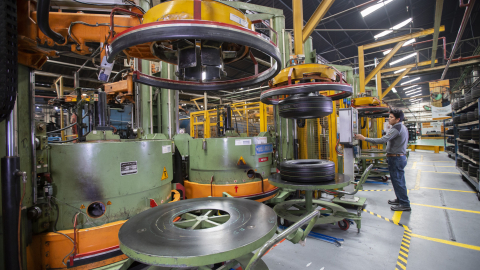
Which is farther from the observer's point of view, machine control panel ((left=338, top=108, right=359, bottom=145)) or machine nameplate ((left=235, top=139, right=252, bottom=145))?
machine control panel ((left=338, top=108, right=359, bottom=145))

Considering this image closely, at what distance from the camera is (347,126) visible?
4004 mm

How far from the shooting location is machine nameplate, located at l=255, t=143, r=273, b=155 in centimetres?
379

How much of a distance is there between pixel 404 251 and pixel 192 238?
112 inches

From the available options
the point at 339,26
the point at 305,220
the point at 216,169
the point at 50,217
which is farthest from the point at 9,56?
the point at 339,26

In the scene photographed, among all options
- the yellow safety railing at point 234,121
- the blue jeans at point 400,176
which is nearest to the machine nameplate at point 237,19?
the blue jeans at point 400,176

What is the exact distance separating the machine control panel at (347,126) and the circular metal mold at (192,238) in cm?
293

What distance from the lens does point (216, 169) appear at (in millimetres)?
3617

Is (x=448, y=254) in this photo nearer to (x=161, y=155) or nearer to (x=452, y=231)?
(x=452, y=231)

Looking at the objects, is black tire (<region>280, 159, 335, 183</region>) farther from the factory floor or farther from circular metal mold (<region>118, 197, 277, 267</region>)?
circular metal mold (<region>118, 197, 277, 267</region>)

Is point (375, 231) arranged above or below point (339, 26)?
below

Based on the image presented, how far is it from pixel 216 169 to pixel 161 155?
1.33 meters

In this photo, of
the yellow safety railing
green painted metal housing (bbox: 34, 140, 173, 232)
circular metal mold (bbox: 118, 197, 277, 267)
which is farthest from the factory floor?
the yellow safety railing

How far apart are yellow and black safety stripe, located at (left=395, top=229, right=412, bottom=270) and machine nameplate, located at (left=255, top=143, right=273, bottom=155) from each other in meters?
2.25

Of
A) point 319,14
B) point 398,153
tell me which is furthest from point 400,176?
point 319,14
